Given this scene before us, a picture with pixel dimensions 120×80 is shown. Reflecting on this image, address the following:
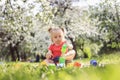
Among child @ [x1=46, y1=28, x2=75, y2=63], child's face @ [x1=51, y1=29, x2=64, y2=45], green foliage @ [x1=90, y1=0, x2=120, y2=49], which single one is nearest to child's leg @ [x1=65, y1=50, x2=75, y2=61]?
child @ [x1=46, y1=28, x2=75, y2=63]

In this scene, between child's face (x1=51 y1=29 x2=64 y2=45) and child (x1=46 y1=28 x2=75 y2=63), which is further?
child's face (x1=51 y1=29 x2=64 y2=45)

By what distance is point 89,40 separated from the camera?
14.4 meters

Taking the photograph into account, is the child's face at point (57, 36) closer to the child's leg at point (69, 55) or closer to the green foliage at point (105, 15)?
the child's leg at point (69, 55)

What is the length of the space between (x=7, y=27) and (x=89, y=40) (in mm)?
5104

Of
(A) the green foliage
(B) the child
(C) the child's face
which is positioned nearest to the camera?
(B) the child

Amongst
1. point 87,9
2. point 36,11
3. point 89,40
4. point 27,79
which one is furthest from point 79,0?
point 27,79

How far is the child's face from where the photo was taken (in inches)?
196

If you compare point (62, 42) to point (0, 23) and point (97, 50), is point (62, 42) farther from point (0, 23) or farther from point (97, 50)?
point (97, 50)

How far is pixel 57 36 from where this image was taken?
5078mm

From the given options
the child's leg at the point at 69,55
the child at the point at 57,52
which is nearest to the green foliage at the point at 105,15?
the child at the point at 57,52

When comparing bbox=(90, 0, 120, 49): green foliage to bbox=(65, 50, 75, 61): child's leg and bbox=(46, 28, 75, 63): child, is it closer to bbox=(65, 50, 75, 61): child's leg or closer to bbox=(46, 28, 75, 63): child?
bbox=(46, 28, 75, 63): child

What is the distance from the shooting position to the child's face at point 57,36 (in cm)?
497

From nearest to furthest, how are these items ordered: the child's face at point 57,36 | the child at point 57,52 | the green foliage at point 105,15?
the child at point 57,52, the child's face at point 57,36, the green foliage at point 105,15

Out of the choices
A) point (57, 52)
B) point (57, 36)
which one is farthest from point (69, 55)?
point (57, 36)
